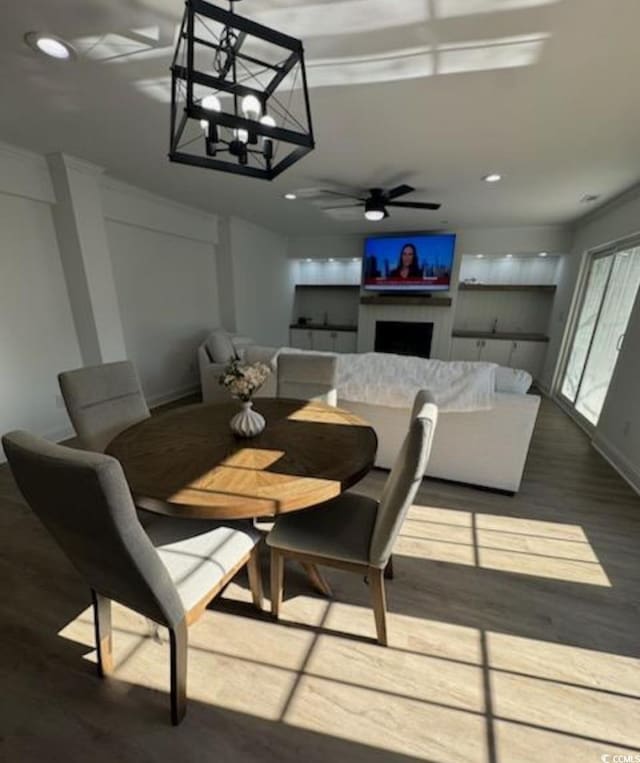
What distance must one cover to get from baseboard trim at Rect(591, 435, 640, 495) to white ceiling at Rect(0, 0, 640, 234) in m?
2.39

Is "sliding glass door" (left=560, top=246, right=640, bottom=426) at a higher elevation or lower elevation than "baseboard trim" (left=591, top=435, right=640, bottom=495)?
higher

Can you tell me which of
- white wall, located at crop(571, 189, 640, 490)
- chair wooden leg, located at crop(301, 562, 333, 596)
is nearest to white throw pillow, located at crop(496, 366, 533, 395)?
white wall, located at crop(571, 189, 640, 490)

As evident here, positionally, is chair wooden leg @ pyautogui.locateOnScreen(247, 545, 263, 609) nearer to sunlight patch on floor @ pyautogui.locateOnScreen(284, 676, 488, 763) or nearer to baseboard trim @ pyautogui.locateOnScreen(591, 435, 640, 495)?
sunlight patch on floor @ pyautogui.locateOnScreen(284, 676, 488, 763)

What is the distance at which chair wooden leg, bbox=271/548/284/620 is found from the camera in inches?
56.0

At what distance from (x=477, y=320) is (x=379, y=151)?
4.15m

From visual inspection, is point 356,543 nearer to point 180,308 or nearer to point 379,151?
point 379,151

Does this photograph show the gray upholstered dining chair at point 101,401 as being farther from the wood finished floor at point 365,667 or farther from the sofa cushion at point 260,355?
the sofa cushion at point 260,355

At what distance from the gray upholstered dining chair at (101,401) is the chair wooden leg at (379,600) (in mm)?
1448

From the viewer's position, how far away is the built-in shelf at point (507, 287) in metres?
5.47

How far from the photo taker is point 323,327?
6660 millimetres

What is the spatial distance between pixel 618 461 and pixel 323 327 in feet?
15.8

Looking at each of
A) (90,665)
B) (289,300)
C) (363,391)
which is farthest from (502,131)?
(289,300)

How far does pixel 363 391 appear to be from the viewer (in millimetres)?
2562

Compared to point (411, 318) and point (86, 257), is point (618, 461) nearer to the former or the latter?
point (411, 318)
